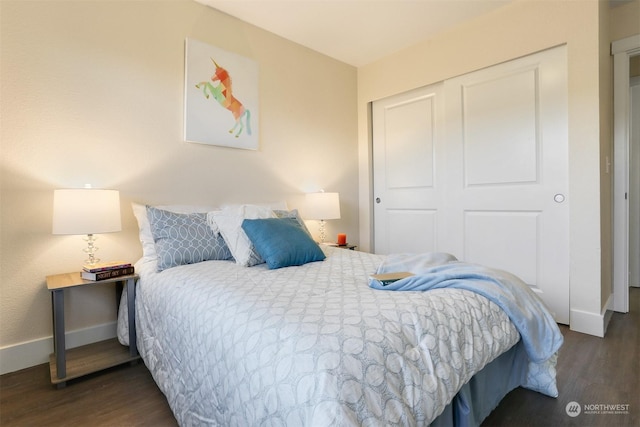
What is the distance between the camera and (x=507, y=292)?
1359mm

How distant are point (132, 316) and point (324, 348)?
155 cm

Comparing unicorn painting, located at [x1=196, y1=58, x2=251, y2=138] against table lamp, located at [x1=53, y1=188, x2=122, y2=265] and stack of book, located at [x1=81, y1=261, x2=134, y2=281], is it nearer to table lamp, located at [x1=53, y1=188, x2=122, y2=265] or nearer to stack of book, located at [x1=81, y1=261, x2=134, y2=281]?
table lamp, located at [x1=53, y1=188, x2=122, y2=265]

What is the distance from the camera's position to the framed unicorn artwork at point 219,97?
2434 millimetres

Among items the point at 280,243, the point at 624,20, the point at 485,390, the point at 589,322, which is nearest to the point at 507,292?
the point at 485,390

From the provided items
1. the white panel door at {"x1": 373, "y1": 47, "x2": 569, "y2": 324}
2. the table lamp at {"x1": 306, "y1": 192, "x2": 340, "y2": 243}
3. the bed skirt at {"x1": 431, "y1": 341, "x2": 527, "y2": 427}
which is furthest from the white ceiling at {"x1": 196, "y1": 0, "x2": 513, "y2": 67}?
the bed skirt at {"x1": 431, "y1": 341, "x2": 527, "y2": 427}

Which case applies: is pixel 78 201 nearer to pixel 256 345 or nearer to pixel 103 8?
pixel 103 8

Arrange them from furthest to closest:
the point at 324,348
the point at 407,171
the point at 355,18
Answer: the point at 407,171, the point at 355,18, the point at 324,348

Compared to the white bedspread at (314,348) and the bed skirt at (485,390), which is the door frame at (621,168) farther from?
the white bedspread at (314,348)

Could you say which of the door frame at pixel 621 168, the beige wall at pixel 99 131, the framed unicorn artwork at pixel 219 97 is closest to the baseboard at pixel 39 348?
the beige wall at pixel 99 131

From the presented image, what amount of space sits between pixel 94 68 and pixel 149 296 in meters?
1.51

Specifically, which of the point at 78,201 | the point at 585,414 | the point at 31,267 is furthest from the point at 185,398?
the point at 585,414

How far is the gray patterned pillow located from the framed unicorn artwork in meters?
0.73

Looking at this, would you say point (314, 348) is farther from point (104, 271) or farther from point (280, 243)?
point (104, 271)

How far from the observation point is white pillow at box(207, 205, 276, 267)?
6.38 feet
